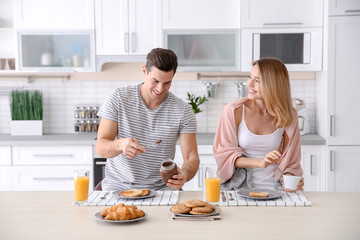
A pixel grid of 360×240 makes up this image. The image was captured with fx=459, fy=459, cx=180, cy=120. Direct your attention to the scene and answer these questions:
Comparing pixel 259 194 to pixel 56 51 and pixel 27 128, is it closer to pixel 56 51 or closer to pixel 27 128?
pixel 56 51

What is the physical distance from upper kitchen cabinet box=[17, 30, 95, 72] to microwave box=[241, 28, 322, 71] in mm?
1347

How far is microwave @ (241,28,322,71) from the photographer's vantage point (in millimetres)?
3867

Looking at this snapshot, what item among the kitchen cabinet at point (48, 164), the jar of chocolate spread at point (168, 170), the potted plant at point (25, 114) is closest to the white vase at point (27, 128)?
the potted plant at point (25, 114)

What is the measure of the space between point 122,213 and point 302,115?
8.87 ft

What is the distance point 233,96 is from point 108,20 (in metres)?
1.34

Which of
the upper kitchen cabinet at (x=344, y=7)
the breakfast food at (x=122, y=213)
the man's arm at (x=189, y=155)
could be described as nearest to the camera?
the breakfast food at (x=122, y=213)

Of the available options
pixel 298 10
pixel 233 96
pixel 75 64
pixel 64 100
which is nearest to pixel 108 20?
pixel 75 64

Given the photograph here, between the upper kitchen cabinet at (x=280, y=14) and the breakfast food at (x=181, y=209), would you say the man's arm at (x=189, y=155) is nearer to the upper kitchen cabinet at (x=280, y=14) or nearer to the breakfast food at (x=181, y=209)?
the breakfast food at (x=181, y=209)

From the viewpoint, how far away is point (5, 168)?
12.5 feet

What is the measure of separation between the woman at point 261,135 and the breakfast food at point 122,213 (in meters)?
0.79

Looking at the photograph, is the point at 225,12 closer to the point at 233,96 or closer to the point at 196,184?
the point at 233,96

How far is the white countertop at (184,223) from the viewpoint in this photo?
1.55 m

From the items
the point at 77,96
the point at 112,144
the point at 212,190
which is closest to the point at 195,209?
the point at 212,190

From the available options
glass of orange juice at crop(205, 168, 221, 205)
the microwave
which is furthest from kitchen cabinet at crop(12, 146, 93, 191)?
glass of orange juice at crop(205, 168, 221, 205)
